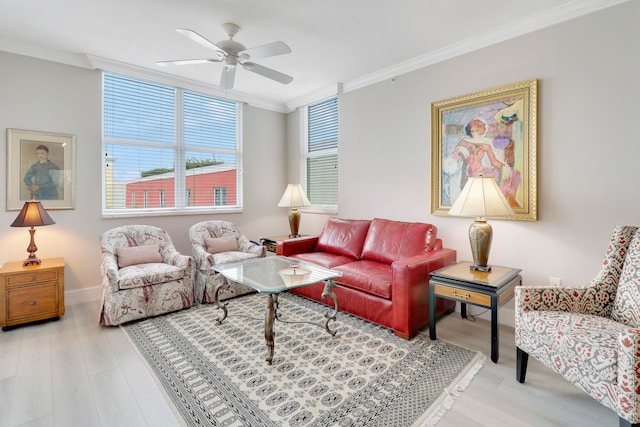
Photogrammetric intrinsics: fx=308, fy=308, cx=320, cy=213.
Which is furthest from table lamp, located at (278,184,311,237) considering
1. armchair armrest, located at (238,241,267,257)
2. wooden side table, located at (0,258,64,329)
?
wooden side table, located at (0,258,64,329)

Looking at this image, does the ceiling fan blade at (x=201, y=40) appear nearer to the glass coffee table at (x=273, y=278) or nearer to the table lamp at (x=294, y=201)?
the glass coffee table at (x=273, y=278)

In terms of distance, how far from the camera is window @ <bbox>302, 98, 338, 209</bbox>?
181 inches

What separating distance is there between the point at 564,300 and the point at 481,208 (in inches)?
32.1

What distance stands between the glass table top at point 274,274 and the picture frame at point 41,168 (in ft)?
6.77

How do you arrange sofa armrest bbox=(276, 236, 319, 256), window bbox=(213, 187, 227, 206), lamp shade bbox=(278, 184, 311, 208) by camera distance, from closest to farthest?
1. sofa armrest bbox=(276, 236, 319, 256)
2. lamp shade bbox=(278, 184, 311, 208)
3. window bbox=(213, 187, 227, 206)

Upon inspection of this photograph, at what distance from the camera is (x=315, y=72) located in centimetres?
386

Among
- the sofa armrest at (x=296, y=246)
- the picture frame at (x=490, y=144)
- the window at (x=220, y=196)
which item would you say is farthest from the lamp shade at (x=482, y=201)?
the window at (x=220, y=196)

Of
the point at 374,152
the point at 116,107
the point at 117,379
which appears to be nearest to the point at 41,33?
the point at 116,107

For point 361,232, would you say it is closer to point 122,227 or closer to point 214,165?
point 214,165

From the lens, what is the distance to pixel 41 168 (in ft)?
10.7

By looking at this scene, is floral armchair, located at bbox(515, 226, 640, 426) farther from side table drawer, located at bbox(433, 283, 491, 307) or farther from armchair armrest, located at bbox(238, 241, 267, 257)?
armchair armrest, located at bbox(238, 241, 267, 257)

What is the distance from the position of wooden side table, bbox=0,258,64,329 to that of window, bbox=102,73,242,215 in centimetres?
100

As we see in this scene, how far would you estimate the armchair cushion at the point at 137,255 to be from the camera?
3246 millimetres

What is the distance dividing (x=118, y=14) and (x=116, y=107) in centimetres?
141
